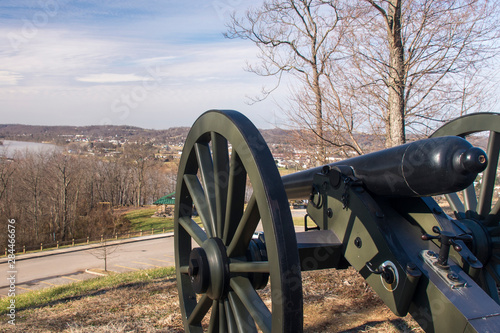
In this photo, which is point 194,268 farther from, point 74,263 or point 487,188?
point 74,263

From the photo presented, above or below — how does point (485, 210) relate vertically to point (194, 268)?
above

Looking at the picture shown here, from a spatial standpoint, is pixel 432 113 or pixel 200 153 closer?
pixel 200 153

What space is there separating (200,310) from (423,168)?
1685mm

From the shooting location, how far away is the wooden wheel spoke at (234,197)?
235cm

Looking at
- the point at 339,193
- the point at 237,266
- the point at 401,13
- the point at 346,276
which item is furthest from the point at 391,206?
the point at 401,13

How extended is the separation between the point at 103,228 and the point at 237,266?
3485cm

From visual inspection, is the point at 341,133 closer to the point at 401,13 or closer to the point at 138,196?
the point at 401,13

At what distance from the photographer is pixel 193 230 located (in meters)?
3.06

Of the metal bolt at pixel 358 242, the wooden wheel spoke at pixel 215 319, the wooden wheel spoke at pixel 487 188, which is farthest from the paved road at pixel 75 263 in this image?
the metal bolt at pixel 358 242

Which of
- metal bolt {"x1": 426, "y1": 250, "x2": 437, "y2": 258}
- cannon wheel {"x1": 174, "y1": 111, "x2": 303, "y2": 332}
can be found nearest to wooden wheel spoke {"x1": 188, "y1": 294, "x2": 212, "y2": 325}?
cannon wheel {"x1": 174, "y1": 111, "x2": 303, "y2": 332}

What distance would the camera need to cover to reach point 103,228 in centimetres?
3488

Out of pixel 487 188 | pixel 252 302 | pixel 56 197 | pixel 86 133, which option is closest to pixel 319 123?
pixel 487 188

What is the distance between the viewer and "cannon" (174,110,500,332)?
1893 millimetres

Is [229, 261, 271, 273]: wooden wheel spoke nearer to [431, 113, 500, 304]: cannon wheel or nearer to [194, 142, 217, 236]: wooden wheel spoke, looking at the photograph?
[194, 142, 217, 236]: wooden wheel spoke
